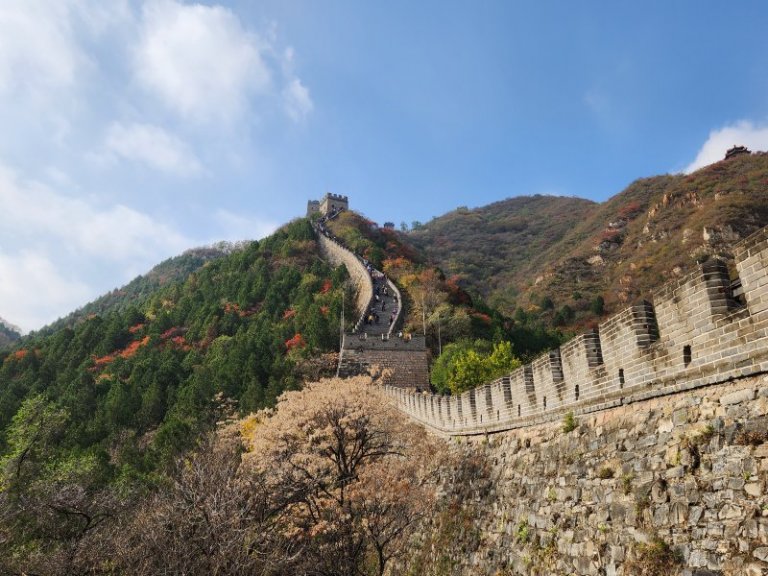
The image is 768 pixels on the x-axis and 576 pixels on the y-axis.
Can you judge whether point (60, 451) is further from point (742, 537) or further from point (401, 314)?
point (742, 537)

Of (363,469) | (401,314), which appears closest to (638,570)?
(363,469)

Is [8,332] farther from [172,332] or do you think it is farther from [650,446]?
[650,446]

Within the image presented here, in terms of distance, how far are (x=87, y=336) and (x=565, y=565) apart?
56002 mm

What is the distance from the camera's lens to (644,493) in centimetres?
515

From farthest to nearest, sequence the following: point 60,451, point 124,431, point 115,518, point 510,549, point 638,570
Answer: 1. point 124,431
2. point 60,451
3. point 115,518
4. point 510,549
5. point 638,570

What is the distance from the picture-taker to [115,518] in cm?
1259

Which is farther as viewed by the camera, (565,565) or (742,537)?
(565,565)

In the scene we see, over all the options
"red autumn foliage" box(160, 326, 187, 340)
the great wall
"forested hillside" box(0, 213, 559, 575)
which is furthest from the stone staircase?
"red autumn foliage" box(160, 326, 187, 340)

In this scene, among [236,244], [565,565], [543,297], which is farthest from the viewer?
[236,244]

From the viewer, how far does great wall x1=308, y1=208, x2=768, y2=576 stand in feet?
13.8

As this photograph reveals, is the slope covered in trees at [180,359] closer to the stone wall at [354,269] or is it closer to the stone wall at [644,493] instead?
the stone wall at [354,269]

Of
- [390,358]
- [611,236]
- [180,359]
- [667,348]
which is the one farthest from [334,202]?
[667,348]

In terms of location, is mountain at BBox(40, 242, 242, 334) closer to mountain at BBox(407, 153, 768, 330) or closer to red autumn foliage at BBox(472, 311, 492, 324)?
mountain at BBox(407, 153, 768, 330)

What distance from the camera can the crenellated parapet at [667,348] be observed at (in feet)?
14.1
